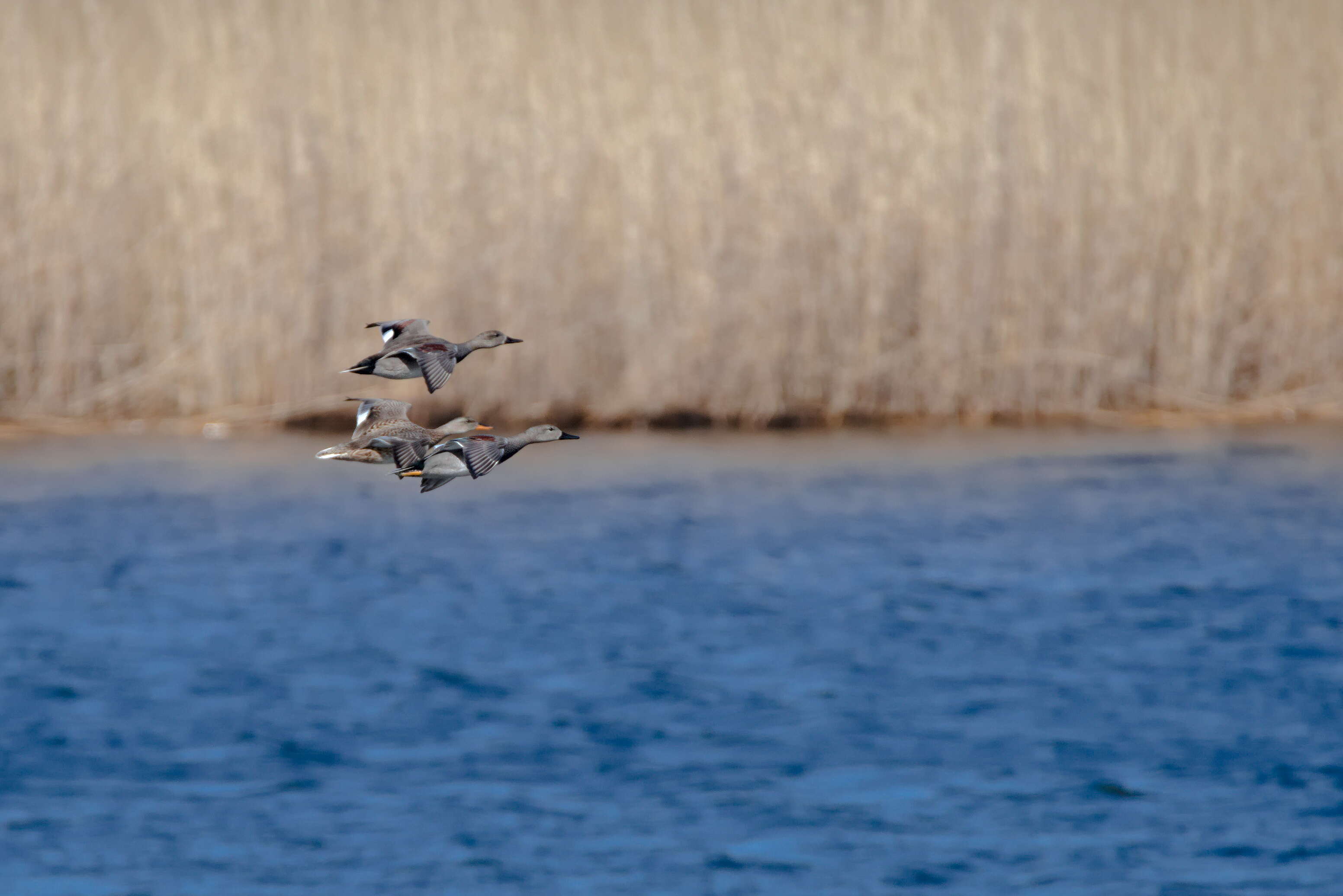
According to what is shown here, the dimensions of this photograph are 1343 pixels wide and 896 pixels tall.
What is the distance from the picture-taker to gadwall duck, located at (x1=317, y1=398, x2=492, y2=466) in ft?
3.95

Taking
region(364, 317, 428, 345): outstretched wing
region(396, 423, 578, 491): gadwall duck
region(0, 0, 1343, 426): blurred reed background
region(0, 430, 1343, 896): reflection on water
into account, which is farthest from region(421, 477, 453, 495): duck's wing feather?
region(0, 0, 1343, 426): blurred reed background

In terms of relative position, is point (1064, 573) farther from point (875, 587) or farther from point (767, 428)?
point (767, 428)

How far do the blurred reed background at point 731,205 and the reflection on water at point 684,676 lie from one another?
99 cm

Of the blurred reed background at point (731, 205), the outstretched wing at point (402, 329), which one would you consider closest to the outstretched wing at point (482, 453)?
the outstretched wing at point (402, 329)

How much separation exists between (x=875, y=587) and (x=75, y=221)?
5.70 meters

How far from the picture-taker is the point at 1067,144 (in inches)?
470

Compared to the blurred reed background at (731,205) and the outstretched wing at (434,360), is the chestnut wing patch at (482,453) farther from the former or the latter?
the blurred reed background at (731,205)

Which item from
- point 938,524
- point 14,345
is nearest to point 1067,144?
point 938,524

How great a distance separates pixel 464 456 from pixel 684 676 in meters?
8.73

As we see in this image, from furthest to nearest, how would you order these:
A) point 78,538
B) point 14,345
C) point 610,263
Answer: point 78,538, point 14,345, point 610,263

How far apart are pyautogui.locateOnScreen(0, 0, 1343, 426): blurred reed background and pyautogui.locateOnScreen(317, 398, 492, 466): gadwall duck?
7.93 meters

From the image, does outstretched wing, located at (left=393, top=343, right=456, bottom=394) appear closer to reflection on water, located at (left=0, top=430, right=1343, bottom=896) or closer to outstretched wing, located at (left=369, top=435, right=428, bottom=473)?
outstretched wing, located at (left=369, top=435, right=428, bottom=473)

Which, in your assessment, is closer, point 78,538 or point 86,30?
point 78,538

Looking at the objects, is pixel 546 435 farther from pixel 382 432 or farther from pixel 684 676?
pixel 684 676
